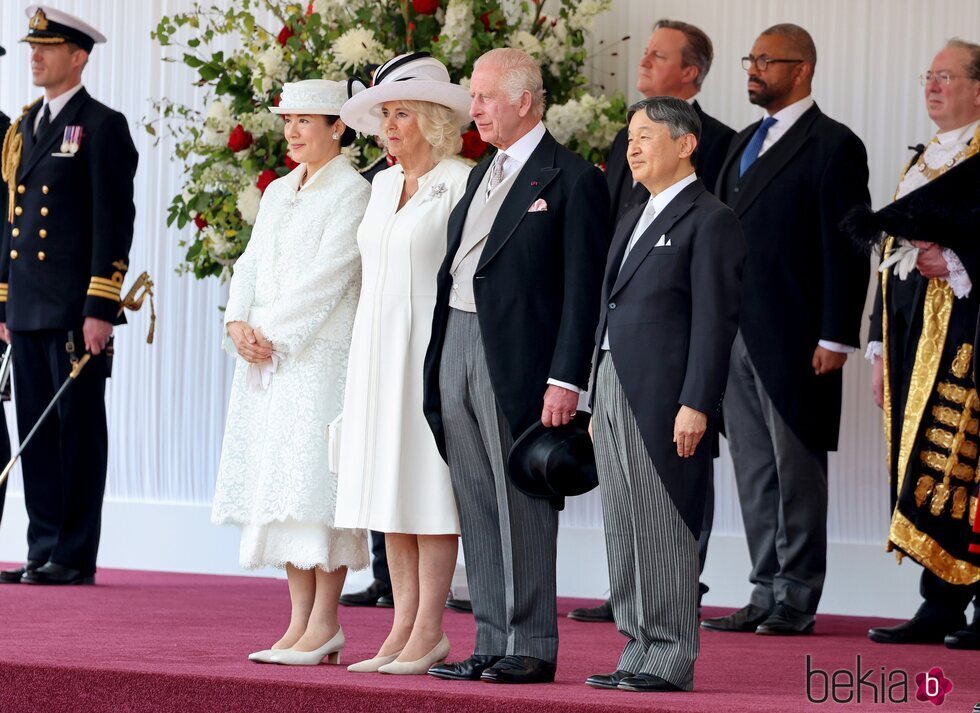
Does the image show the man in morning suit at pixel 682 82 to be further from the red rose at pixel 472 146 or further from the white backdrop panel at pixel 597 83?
the white backdrop panel at pixel 597 83

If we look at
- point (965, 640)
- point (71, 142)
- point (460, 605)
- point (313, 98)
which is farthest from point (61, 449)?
point (965, 640)

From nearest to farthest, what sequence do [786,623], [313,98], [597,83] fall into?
[313,98], [786,623], [597,83]

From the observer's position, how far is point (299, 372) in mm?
3580

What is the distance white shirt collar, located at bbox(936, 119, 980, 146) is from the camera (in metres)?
4.45

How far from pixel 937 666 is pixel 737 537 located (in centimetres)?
184

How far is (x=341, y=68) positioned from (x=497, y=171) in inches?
69.3

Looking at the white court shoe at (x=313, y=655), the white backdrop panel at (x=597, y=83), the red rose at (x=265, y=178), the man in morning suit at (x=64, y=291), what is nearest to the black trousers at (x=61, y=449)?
the man in morning suit at (x=64, y=291)

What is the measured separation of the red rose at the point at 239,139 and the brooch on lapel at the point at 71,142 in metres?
0.61

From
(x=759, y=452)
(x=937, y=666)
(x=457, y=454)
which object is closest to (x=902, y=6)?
(x=759, y=452)

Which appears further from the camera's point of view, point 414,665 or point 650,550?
point 414,665

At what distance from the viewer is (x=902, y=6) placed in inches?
216

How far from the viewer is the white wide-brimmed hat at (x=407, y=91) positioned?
3.45m

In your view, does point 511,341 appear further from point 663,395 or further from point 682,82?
point 682,82

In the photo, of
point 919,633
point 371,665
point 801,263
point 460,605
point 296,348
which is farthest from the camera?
point 460,605
